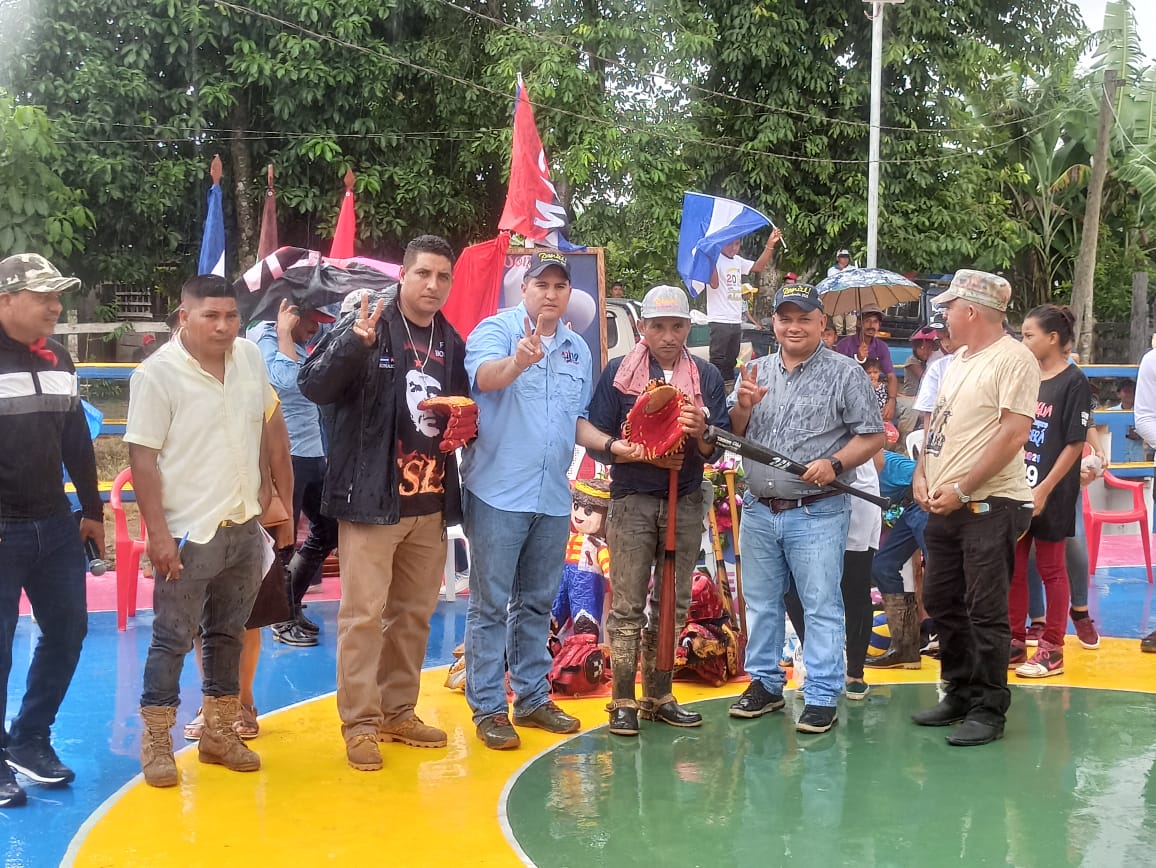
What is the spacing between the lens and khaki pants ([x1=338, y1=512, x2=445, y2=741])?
4934 mm

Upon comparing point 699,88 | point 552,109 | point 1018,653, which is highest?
point 699,88

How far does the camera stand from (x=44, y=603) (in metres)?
4.70

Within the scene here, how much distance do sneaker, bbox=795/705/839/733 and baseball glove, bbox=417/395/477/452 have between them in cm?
204

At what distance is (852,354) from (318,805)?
17.5 ft

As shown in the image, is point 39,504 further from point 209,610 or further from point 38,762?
point 38,762

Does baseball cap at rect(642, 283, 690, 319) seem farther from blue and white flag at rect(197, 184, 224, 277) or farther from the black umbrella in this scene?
blue and white flag at rect(197, 184, 224, 277)

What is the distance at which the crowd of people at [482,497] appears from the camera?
15.2ft

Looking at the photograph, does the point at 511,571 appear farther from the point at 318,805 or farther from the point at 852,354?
the point at 852,354

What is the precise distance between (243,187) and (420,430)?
42.6 ft

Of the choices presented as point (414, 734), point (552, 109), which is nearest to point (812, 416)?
point (414, 734)

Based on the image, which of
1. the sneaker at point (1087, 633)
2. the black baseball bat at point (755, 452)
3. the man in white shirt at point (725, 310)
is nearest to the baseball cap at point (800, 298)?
the black baseball bat at point (755, 452)

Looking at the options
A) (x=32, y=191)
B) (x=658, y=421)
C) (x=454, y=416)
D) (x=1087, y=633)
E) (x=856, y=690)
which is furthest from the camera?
(x=32, y=191)

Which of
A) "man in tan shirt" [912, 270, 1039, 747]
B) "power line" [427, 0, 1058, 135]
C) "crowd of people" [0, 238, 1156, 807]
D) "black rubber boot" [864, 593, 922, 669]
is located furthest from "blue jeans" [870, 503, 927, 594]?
"power line" [427, 0, 1058, 135]

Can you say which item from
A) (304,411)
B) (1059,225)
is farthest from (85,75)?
(1059,225)
